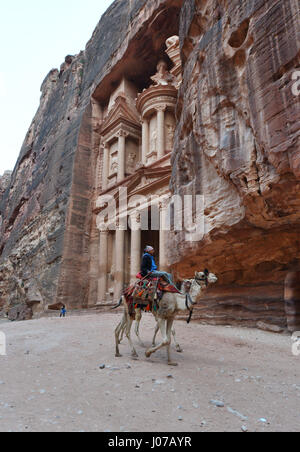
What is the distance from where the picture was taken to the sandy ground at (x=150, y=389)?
10.9 ft

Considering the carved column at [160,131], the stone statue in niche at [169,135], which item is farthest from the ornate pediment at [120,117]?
the stone statue in niche at [169,135]

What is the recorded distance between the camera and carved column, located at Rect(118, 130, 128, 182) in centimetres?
2706

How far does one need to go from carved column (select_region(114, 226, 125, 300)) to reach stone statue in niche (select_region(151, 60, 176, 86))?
13.0 metres

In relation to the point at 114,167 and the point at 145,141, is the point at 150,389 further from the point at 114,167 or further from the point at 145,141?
the point at 114,167

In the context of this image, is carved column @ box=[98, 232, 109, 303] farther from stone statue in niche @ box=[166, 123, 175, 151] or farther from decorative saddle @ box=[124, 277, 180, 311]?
decorative saddle @ box=[124, 277, 180, 311]

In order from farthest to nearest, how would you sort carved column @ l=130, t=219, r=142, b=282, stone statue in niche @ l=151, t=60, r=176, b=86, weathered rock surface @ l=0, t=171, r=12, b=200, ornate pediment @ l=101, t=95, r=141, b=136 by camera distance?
weathered rock surface @ l=0, t=171, r=12, b=200 < ornate pediment @ l=101, t=95, r=141, b=136 < stone statue in niche @ l=151, t=60, r=176, b=86 < carved column @ l=130, t=219, r=142, b=282

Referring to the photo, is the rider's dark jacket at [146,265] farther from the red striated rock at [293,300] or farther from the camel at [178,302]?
the red striated rock at [293,300]

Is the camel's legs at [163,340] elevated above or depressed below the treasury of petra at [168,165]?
below

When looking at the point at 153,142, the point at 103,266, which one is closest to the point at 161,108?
the point at 153,142

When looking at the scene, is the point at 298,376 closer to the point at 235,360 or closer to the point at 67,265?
the point at 235,360

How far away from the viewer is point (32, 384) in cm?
459

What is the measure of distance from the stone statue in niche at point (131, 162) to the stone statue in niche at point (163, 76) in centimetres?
645

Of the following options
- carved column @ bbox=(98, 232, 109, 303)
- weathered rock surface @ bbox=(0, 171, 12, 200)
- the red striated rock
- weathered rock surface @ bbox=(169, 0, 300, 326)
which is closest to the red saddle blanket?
weathered rock surface @ bbox=(169, 0, 300, 326)

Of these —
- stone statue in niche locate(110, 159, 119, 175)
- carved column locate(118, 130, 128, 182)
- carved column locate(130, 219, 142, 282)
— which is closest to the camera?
carved column locate(130, 219, 142, 282)
